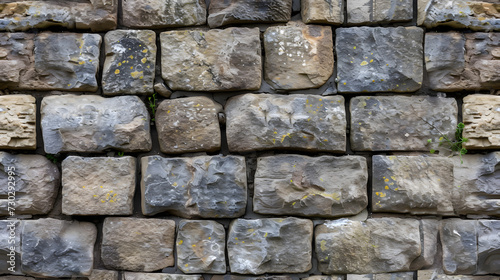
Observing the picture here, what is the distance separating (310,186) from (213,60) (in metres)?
0.88

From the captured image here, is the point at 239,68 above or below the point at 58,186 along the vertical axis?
above

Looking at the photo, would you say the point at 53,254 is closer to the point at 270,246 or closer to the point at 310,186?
the point at 270,246

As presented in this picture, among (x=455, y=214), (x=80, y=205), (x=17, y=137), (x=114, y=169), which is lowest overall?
(x=455, y=214)

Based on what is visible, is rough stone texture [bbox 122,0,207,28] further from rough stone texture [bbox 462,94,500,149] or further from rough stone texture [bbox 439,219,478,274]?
rough stone texture [bbox 439,219,478,274]

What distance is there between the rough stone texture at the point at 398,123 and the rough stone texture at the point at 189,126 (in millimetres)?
790

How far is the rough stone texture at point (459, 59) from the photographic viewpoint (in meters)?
2.21

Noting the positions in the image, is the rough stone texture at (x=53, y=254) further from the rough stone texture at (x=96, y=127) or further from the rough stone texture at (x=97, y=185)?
the rough stone texture at (x=96, y=127)

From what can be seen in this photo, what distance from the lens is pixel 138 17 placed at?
2.23m

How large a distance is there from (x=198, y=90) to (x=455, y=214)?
1.61 m

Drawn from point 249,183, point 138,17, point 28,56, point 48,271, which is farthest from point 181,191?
point 28,56

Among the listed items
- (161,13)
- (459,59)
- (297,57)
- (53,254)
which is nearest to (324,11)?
(297,57)

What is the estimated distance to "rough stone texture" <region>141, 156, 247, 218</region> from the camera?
2.15 meters

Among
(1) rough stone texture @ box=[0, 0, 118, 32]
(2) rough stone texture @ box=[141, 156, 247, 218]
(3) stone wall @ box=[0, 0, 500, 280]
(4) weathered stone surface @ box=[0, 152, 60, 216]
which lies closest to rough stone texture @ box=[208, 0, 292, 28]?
(3) stone wall @ box=[0, 0, 500, 280]

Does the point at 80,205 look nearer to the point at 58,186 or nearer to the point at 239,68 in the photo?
the point at 58,186
